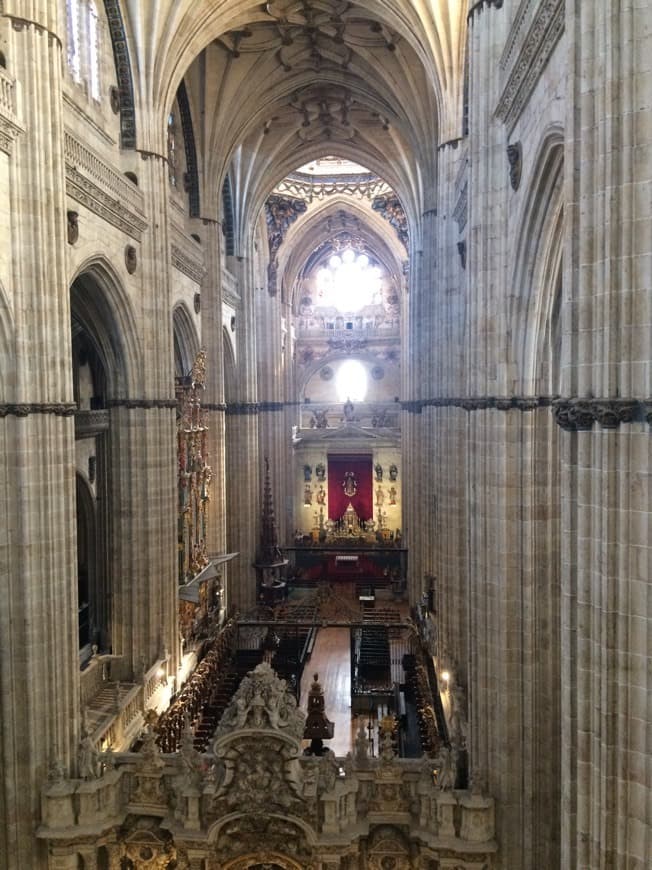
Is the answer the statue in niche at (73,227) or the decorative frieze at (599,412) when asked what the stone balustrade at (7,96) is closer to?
the statue in niche at (73,227)

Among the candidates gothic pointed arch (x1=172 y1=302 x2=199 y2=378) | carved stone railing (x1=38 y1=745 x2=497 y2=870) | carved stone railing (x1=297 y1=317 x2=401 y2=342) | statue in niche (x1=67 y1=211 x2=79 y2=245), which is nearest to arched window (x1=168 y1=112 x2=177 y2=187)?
gothic pointed arch (x1=172 y1=302 x2=199 y2=378)

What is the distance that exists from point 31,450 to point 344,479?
2970 cm

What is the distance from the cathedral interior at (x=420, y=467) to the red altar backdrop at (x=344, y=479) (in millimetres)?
15111

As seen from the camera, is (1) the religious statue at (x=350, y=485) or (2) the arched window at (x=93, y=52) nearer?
(2) the arched window at (x=93, y=52)

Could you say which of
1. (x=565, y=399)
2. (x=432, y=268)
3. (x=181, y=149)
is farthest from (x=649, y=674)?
(x=181, y=149)

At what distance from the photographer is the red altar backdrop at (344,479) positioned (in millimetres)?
39781

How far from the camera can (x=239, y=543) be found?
2702cm

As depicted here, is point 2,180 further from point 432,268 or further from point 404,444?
point 404,444

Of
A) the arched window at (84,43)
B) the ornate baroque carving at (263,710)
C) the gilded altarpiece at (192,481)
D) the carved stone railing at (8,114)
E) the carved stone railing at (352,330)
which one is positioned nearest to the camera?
the carved stone railing at (8,114)

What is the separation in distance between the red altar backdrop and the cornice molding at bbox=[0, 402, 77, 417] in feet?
95.5

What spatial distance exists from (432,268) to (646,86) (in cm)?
1743

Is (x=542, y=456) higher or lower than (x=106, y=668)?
higher

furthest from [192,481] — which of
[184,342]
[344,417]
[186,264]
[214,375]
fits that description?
[344,417]

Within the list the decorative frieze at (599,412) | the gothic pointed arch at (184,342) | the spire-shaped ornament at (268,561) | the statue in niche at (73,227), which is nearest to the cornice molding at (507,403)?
the decorative frieze at (599,412)
